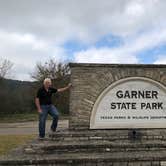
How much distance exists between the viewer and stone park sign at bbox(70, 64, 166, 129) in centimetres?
1052

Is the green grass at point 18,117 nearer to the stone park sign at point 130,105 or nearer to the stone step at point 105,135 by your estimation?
the stone park sign at point 130,105

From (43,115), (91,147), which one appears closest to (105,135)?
(91,147)

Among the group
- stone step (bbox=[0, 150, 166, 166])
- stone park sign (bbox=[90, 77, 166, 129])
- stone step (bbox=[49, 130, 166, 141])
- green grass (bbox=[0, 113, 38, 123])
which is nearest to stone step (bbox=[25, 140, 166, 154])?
stone step (bbox=[49, 130, 166, 141])

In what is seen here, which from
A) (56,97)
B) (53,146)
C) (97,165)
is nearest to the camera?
(97,165)

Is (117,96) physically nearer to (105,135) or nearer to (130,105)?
(130,105)

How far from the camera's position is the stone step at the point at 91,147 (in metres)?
9.16

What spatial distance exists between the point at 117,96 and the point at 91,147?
1990 millimetres

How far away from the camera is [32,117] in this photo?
38781 millimetres

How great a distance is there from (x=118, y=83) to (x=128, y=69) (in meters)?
0.49

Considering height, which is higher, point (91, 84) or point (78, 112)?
point (91, 84)

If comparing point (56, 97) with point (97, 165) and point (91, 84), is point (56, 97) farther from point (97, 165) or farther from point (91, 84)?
point (97, 165)

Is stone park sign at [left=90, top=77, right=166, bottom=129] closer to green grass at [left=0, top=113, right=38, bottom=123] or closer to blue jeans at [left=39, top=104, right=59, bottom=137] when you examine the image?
blue jeans at [left=39, top=104, right=59, bottom=137]

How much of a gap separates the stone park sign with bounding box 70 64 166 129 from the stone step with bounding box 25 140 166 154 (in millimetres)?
1204

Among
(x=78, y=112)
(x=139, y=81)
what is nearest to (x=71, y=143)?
(x=78, y=112)
